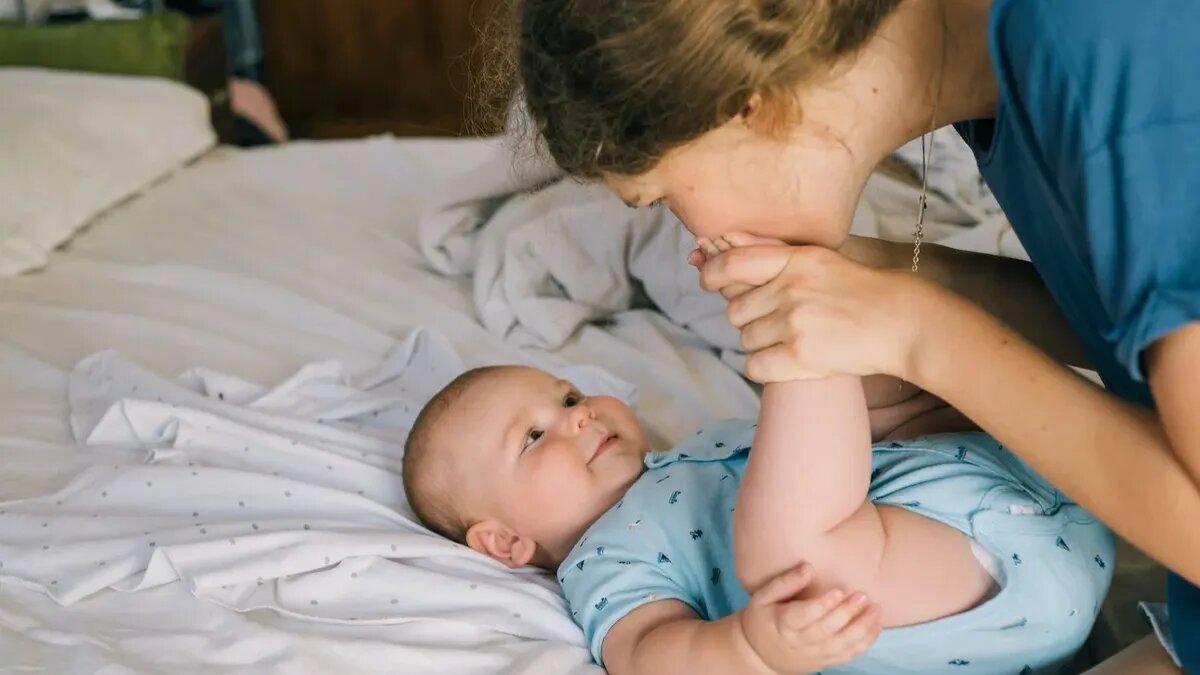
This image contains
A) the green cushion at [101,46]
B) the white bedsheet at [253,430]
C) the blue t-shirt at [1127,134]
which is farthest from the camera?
the green cushion at [101,46]

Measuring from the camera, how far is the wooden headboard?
316 centimetres

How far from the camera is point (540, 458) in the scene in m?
1.09

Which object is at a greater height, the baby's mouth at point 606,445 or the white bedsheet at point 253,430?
the baby's mouth at point 606,445

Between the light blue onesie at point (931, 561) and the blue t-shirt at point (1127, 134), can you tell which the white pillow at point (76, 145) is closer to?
the light blue onesie at point (931, 561)

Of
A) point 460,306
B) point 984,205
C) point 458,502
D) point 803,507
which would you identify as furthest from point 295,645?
point 984,205

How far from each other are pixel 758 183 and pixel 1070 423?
244 millimetres

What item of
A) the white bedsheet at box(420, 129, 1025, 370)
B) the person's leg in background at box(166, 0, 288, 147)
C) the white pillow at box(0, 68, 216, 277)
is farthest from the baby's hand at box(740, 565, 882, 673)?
the person's leg in background at box(166, 0, 288, 147)

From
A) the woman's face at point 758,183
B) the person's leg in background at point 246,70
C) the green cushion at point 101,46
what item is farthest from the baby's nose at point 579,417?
the person's leg in background at point 246,70

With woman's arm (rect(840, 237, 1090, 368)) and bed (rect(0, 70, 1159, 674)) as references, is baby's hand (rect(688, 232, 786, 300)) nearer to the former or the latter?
woman's arm (rect(840, 237, 1090, 368))

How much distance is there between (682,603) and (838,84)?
0.42m

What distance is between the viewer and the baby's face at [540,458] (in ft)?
3.57

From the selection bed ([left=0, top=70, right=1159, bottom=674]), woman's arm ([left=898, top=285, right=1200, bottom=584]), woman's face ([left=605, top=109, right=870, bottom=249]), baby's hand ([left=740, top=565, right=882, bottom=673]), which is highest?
woman's face ([left=605, top=109, right=870, bottom=249])

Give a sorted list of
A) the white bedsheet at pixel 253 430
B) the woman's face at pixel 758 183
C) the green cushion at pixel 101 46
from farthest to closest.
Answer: the green cushion at pixel 101 46 → the white bedsheet at pixel 253 430 → the woman's face at pixel 758 183

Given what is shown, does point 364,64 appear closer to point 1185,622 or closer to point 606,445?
point 606,445
